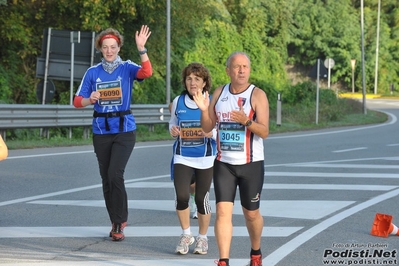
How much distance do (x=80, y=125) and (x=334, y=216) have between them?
12778mm

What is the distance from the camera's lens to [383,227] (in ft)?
28.7

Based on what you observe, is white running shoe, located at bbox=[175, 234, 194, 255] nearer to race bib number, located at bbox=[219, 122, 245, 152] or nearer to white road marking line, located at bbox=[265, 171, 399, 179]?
race bib number, located at bbox=[219, 122, 245, 152]

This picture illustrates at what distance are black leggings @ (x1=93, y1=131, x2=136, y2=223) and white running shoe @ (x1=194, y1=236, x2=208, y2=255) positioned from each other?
0.93 m

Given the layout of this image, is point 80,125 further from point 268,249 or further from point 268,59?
point 268,59

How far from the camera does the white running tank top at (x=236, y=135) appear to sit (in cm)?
695

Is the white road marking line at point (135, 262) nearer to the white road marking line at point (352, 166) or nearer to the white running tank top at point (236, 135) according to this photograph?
the white running tank top at point (236, 135)

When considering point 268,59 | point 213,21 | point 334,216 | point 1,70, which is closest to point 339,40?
point 268,59

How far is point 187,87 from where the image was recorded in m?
8.27

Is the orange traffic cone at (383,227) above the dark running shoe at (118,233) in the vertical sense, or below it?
above

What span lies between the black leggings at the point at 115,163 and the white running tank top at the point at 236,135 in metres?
1.84

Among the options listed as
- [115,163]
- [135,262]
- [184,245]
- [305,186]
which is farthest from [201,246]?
[305,186]

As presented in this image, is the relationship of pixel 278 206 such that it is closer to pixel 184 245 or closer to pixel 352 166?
pixel 184 245

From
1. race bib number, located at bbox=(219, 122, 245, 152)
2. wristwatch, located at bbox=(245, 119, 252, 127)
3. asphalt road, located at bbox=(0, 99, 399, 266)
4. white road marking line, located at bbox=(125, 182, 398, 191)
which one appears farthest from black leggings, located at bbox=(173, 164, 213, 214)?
white road marking line, located at bbox=(125, 182, 398, 191)

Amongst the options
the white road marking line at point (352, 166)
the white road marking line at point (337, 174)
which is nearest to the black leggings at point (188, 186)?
the white road marking line at point (337, 174)
